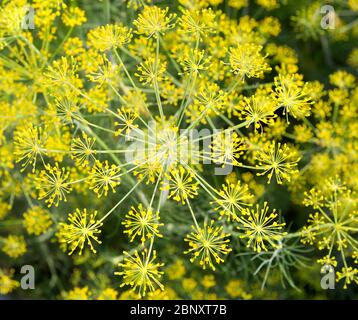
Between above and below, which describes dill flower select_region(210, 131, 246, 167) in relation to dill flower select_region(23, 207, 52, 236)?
below

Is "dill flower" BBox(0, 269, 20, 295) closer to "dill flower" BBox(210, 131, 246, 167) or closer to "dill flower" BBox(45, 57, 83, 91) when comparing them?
"dill flower" BBox(45, 57, 83, 91)

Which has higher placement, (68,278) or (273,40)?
(273,40)

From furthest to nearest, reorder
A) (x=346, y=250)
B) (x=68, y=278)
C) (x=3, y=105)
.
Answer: (x=68, y=278) < (x=346, y=250) < (x=3, y=105)

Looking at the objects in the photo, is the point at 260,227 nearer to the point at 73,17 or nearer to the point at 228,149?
the point at 228,149

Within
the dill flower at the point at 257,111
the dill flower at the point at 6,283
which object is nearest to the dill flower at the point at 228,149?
the dill flower at the point at 257,111

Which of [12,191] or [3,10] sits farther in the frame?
[12,191]

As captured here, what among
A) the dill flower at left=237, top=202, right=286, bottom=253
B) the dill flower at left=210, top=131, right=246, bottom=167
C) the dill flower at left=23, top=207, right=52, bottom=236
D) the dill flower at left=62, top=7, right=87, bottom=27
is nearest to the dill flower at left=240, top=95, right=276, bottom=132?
the dill flower at left=210, top=131, right=246, bottom=167
